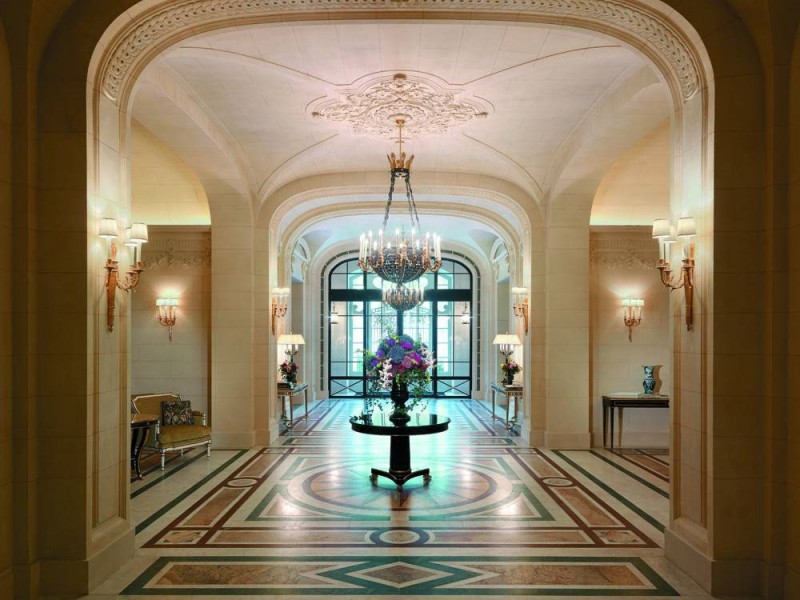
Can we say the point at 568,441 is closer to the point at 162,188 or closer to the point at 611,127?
the point at 611,127

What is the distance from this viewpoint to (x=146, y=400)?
909 cm

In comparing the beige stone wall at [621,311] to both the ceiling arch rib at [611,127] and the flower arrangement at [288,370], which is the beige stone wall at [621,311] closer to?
the ceiling arch rib at [611,127]

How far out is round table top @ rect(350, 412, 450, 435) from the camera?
7320 mm

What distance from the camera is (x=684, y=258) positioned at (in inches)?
185

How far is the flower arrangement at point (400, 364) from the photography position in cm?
768

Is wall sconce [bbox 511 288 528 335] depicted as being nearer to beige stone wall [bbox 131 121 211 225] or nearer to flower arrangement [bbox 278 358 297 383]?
flower arrangement [bbox 278 358 297 383]

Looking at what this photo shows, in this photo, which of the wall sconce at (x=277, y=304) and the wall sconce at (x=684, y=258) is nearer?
the wall sconce at (x=684, y=258)

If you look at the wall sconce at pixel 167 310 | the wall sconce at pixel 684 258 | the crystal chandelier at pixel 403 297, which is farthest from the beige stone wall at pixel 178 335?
the wall sconce at pixel 684 258

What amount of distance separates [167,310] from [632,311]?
7.33 meters

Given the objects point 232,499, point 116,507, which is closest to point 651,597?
point 116,507

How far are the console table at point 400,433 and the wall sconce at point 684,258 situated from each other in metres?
3.38
